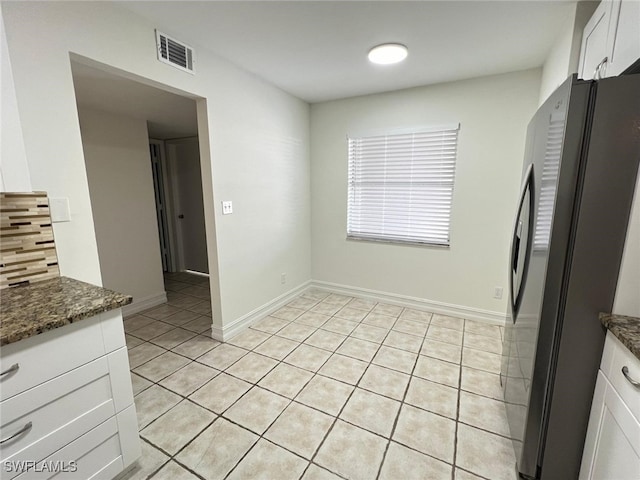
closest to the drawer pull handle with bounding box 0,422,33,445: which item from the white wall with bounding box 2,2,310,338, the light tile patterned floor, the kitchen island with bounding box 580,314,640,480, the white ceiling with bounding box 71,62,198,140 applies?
the light tile patterned floor

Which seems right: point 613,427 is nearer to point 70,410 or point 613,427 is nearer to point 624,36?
point 624,36

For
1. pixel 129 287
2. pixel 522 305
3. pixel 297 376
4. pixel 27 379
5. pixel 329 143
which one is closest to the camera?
pixel 27 379

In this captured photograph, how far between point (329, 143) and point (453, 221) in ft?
5.55

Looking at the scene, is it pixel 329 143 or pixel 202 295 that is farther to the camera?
pixel 202 295

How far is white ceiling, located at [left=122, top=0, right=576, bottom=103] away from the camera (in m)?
1.67

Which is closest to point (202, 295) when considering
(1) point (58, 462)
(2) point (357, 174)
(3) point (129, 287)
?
(3) point (129, 287)

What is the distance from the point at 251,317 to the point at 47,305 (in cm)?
189

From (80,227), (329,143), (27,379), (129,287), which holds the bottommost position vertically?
(129,287)

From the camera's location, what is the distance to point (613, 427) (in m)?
0.99

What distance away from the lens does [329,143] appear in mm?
3506

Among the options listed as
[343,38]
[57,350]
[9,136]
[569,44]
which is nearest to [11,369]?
[57,350]

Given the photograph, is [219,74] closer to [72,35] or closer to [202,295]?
[72,35]

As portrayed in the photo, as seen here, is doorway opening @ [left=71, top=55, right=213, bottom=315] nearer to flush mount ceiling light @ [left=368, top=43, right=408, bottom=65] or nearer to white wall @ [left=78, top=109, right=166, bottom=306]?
white wall @ [left=78, top=109, right=166, bottom=306]

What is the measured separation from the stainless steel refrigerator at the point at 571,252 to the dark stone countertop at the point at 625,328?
0.15 ft
